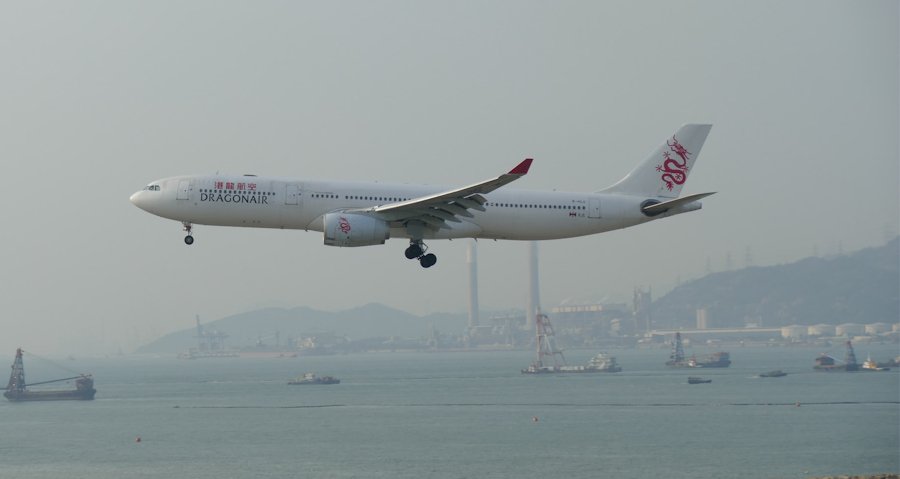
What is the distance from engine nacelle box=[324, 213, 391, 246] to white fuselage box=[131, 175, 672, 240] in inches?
58.1

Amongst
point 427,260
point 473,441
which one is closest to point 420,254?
point 427,260

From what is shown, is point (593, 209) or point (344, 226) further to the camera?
point (593, 209)

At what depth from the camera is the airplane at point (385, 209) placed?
62.7 metres

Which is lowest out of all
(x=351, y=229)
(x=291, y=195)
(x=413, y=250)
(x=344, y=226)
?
(x=413, y=250)

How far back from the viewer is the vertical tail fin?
7194 centimetres

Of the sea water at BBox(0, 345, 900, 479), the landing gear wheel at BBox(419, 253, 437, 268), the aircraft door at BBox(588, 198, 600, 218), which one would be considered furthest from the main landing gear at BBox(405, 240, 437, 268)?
the sea water at BBox(0, 345, 900, 479)

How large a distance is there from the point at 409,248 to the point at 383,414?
11854 cm

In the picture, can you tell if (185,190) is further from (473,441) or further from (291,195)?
(473,441)

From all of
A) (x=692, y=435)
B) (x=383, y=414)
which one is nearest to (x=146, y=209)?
(x=692, y=435)

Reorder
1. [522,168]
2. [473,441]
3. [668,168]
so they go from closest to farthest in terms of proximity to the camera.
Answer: [522,168] → [668,168] → [473,441]

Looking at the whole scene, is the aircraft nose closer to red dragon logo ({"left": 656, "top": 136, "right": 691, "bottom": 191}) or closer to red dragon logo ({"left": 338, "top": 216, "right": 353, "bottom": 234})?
red dragon logo ({"left": 338, "top": 216, "right": 353, "bottom": 234})

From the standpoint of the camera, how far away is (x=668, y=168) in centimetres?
7375

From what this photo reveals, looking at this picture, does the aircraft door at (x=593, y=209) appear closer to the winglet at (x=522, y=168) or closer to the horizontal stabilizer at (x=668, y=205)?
the horizontal stabilizer at (x=668, y=205)

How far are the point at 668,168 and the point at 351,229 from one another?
23.5m
